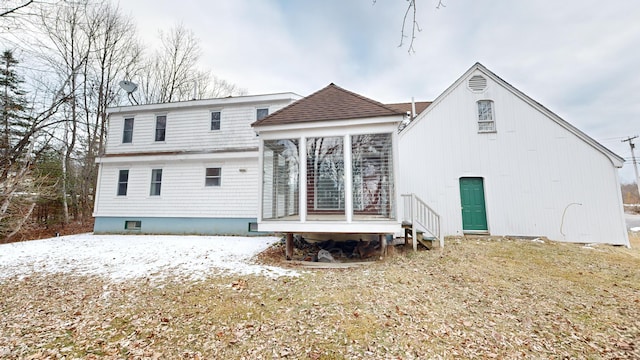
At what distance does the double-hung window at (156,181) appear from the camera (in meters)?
11.5

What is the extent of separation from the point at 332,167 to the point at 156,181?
9219mm

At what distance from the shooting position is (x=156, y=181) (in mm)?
11586

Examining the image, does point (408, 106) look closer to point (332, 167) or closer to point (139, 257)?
point (332, 167)

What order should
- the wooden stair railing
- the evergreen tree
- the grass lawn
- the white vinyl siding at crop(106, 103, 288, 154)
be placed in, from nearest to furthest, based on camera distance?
the grass lawn → the evergreen tree → the wooden stair railing → the white vinyl siding at crop(106, 103, 288, 154)

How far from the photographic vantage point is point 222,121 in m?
11.5

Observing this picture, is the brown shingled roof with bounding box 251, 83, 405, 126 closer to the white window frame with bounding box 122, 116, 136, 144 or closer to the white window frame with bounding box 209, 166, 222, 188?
the white window frame with bounding box 209, 166, 222, 188

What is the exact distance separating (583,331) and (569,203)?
315 inches

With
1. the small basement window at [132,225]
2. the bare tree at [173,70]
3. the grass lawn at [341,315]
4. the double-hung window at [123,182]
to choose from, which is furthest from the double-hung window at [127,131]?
the grass lawn at [341,315]

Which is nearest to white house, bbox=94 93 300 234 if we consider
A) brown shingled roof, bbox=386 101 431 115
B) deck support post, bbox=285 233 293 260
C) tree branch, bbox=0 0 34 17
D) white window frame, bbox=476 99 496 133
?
deck support post, bbox=285 233 293 260

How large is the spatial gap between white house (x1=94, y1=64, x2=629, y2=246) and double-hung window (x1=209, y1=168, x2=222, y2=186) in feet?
0.18

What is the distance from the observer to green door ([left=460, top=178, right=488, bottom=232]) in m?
9.44

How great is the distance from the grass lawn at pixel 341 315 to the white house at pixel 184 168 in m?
5.32

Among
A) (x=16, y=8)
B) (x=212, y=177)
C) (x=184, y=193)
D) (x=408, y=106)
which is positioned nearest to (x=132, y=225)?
(x=184, y=193)

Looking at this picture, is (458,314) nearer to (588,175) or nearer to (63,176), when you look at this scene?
(588,175)
